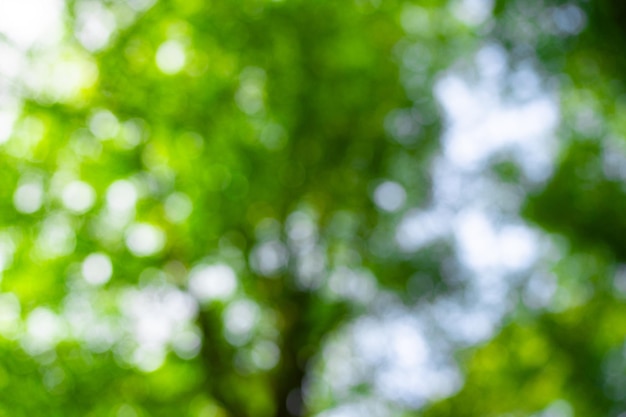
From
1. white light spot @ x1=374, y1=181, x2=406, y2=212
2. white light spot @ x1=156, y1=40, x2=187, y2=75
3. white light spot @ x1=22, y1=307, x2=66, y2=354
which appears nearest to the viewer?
white light spot @ x1=22, y1=307, x2=66, y2=354

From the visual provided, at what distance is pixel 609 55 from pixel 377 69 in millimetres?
2887

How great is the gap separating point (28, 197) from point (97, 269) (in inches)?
44.4

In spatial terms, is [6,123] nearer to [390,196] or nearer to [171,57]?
[171,57]

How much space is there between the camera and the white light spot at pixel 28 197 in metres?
6.72

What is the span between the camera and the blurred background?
699cm

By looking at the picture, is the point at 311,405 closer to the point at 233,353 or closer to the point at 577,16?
the point at 233,353

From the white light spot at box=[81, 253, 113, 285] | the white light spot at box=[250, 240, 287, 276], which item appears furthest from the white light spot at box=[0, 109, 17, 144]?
the white light spot at box=[250, 240, 287, 276]

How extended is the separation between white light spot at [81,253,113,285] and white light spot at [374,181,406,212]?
12.3 ft

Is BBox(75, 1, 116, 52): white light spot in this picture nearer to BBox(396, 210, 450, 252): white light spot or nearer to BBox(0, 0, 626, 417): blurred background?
BBox(0, 0, 626, 417): blurred background

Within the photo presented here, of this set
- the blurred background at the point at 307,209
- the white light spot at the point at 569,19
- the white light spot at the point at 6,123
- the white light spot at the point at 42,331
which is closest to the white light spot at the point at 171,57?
the blurred background at the point at 307,209

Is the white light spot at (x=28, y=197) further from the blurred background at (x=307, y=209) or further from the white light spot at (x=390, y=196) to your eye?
the white light spot at (x=390, y=196)

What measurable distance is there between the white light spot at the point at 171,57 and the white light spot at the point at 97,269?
93.0 inches

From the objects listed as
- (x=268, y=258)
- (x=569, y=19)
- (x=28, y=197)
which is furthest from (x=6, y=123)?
(x=569, y=19)

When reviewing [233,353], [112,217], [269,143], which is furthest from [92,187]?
[233,353]
